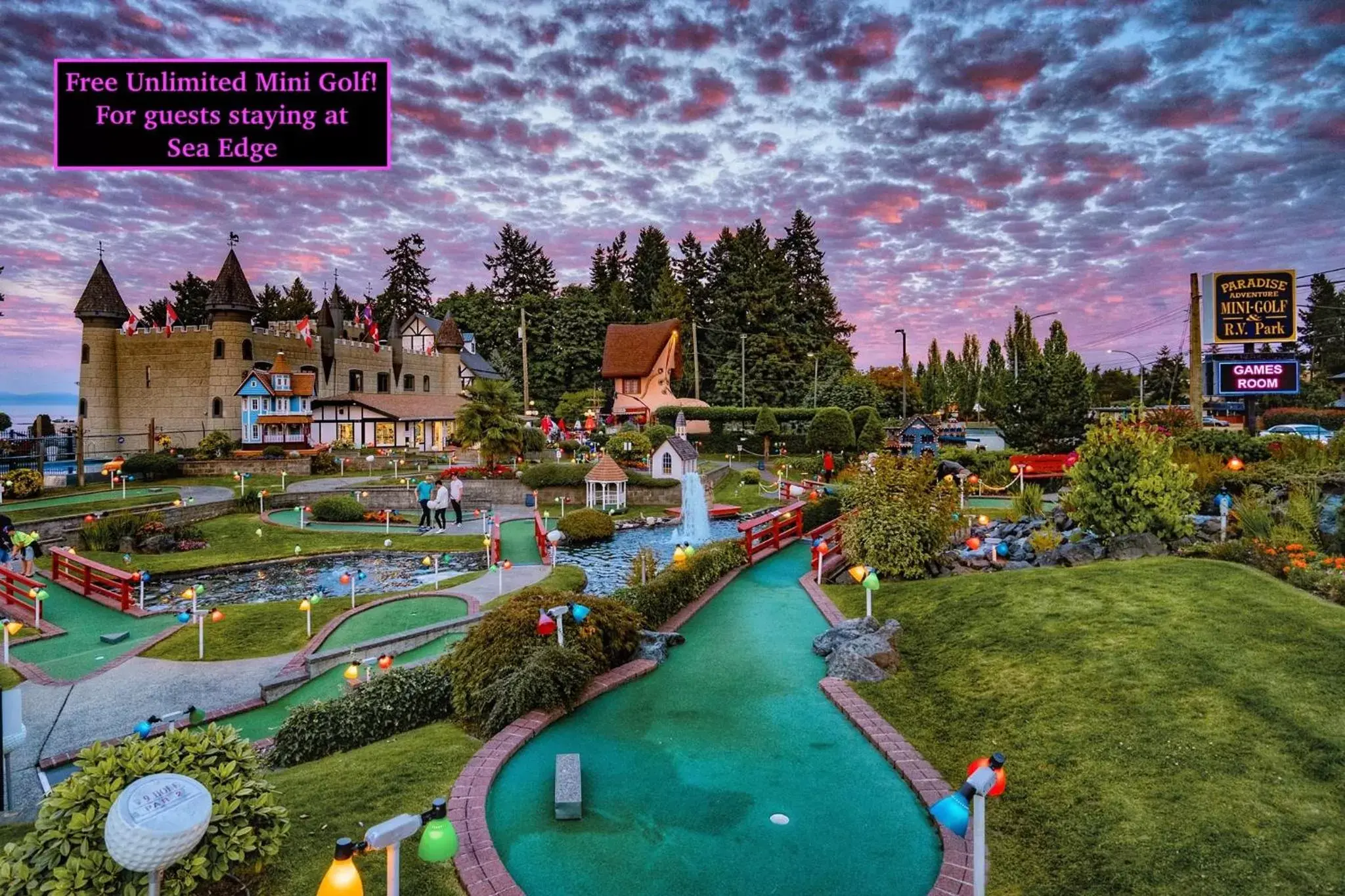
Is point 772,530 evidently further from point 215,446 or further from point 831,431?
point 215,446

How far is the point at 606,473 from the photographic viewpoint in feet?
95.1

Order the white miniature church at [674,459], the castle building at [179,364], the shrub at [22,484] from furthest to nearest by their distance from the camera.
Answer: the castle building at [179,364] < the white miniature church at [674,459] < the shrub at [22,484]

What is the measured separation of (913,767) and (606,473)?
22650mm

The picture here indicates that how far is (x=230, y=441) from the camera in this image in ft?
129

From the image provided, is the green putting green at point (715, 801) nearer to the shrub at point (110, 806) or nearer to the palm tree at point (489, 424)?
the shrub at point (110, 806)

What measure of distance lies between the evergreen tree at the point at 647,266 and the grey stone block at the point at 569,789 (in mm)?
73321

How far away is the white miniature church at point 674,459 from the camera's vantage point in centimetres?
3141

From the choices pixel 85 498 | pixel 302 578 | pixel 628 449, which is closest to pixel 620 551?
pixel 302 578

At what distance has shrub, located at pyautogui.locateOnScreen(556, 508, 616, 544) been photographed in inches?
926

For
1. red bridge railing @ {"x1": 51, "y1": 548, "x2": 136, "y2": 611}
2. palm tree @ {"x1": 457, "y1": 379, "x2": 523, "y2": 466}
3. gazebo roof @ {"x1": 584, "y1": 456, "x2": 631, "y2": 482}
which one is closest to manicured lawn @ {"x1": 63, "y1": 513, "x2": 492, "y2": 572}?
red bridge railing @ {"x1": 51, "y1": 548, "x2": 136, "y2": 611}

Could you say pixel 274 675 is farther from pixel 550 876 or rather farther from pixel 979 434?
pixel 979 434

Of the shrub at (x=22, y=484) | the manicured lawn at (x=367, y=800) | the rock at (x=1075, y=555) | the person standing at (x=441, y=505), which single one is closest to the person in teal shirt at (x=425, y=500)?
the person standing at (x=441, y=505)

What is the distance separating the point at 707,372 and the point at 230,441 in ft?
137

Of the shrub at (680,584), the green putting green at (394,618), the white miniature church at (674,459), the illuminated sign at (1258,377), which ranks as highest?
the illuminated sign at (1258,377)
